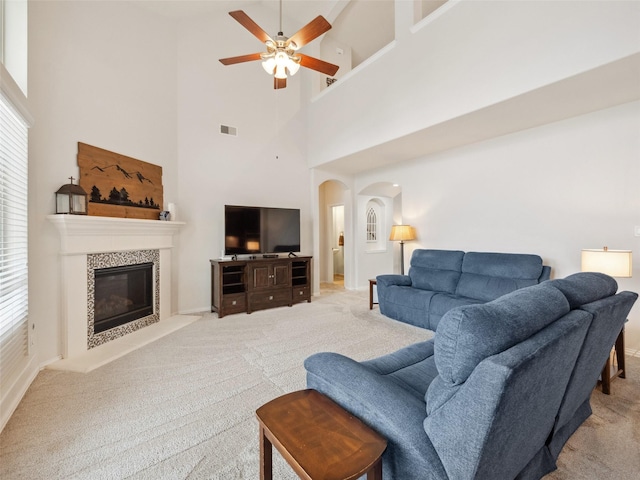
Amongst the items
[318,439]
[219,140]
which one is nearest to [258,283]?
[219,140]

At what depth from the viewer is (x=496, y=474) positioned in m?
1.03

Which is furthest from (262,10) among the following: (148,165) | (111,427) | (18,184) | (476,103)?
(111,427)

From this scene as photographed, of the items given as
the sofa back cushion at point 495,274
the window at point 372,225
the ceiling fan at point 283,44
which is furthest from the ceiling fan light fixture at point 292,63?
the window at point 372,225

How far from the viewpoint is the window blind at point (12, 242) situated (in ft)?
6.81

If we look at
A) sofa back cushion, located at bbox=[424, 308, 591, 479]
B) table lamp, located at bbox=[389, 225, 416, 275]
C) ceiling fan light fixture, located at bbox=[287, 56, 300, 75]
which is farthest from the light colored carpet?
ceiling fan light fixture, located at bbox=[287, 56, 300, 75]

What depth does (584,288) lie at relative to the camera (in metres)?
1.46

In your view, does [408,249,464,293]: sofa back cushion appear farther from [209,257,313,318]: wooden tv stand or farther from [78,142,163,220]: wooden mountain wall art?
[78,142,163,220]: wooden mountain wall art

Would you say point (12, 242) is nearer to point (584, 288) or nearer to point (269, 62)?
point (269, 62)

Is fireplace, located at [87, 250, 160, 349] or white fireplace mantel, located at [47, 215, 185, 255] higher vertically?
white fireplace mantel, located at [47, 215, 185, 255]

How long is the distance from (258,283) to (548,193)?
4.11m

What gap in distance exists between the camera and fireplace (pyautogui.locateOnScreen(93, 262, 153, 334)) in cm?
328

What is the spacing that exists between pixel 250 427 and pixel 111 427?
893mm

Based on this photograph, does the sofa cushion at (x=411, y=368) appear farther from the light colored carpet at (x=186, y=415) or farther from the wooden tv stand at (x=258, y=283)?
the wooden tv stand at (x=258, y=283)

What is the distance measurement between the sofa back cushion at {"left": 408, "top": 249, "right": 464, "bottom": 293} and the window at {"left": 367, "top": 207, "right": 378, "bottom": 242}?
2.52 meters
